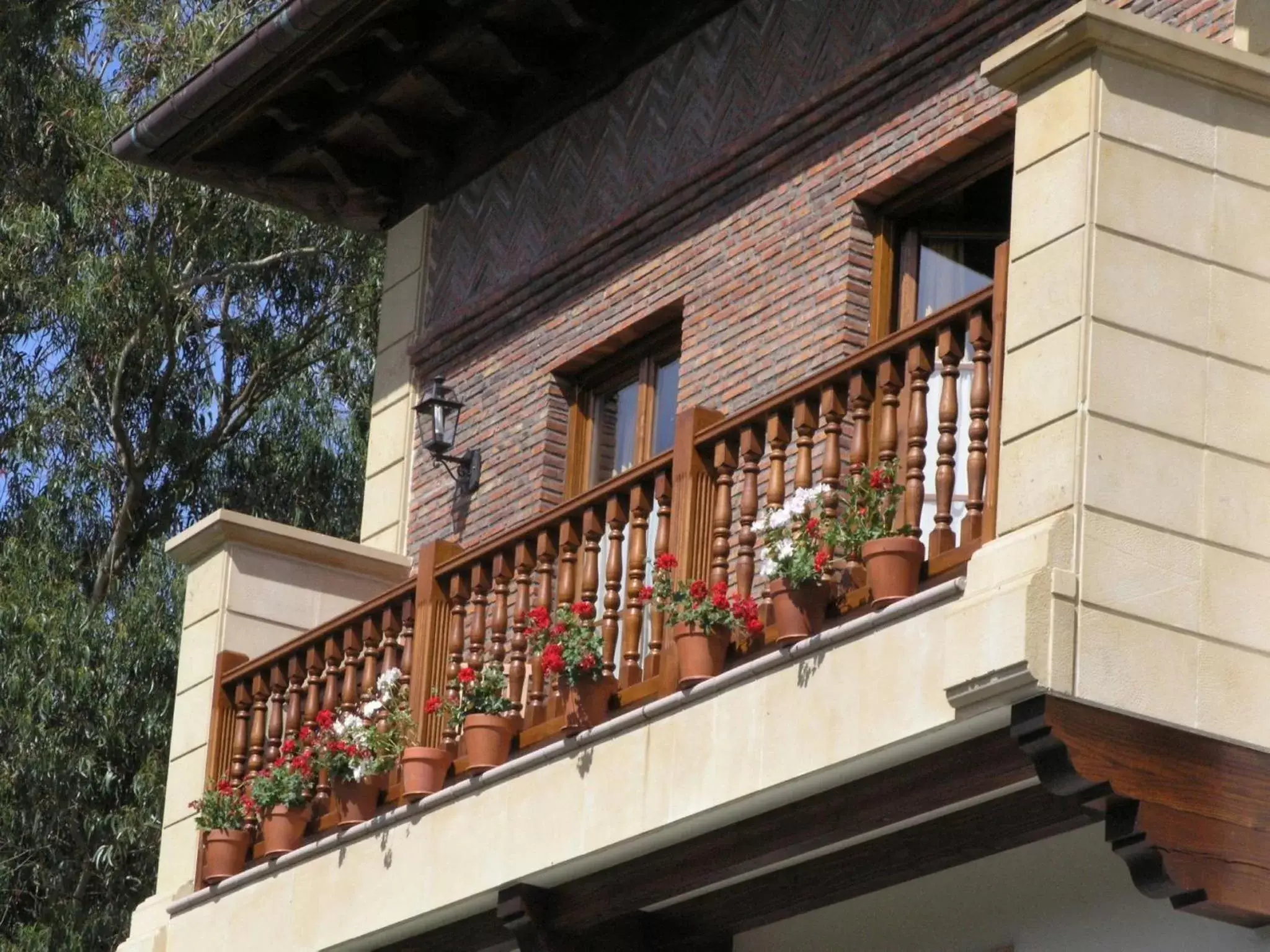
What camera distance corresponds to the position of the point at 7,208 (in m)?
22.4

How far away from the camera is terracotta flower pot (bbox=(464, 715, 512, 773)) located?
33.0 ft

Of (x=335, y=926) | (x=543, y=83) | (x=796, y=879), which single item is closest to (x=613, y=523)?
(x=796, y=879)

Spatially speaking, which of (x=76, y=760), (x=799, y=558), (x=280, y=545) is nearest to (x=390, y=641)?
(x=280, y=545)

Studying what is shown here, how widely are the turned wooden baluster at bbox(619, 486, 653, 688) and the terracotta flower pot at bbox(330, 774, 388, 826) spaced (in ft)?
5.64

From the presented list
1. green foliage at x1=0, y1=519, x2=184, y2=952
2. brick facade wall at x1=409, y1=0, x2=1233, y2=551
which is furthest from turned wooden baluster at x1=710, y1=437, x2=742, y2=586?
green foliage at x1=0, y1=519, x2=184, y2=952

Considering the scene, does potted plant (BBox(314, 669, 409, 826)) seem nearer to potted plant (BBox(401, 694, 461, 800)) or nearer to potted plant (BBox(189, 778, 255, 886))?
potted plant (BBox(401, 694, 461, 800))

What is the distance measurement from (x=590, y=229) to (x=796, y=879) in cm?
459

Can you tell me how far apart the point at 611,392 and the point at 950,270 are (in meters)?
2.50

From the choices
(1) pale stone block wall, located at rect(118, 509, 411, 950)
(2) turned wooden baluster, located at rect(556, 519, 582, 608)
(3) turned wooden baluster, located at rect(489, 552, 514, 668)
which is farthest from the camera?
(1) pale stone block wall, located at rect(118, 509, 411, 950)

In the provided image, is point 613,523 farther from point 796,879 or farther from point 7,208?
point 7,208

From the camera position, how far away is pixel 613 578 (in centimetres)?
967

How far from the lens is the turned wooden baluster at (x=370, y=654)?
441 inches

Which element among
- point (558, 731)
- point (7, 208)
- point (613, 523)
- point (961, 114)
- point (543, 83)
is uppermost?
point (7, 208)

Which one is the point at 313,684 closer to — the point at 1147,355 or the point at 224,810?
the point at 224,810
